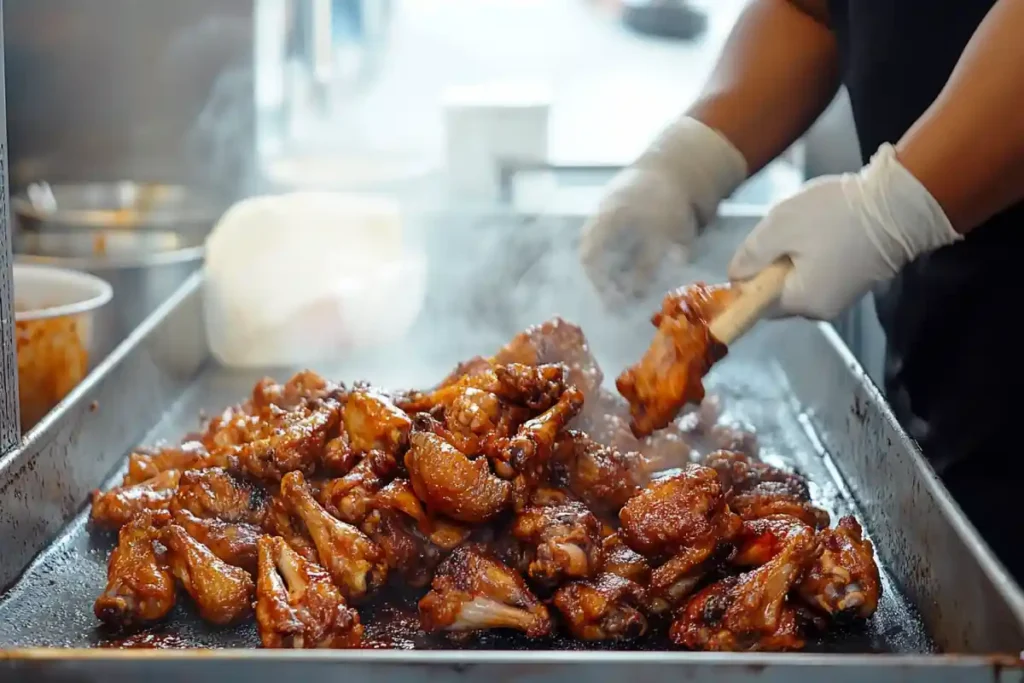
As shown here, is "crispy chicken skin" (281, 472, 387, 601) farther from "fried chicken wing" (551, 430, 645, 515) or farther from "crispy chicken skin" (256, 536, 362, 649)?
"fried chicken wing" (551, 430, 645, 515)

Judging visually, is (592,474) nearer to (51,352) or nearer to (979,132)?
(979,132)

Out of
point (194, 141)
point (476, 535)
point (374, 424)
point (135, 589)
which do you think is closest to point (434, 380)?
point (374, 424)

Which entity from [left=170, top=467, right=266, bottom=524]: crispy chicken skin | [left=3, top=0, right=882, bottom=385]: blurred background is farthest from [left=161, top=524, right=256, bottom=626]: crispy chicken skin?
[left=3, top=0, right=882, bottom=385]: blurred background

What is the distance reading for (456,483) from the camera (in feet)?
5.72

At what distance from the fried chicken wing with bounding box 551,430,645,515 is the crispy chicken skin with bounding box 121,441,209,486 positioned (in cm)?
71

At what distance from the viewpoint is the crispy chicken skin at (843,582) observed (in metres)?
1.68

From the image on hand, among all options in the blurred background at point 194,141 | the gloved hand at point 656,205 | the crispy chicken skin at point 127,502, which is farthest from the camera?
the blurred background at point 194,141

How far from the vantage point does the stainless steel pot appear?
3.03 meters

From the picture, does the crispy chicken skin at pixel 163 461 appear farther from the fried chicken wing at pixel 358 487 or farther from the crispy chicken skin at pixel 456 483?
the crispy chicken skin at pixel 456 483

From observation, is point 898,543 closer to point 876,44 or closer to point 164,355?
point 876,44

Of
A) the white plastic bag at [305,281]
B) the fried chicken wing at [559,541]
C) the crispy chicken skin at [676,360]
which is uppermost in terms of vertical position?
the crispy chicken skin at [676,360]

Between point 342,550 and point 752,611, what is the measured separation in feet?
2.14

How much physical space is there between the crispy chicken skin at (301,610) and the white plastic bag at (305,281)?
1450mm

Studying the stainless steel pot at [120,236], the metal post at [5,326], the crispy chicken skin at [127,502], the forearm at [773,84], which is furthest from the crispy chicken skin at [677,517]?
the stainless steel pot at [120,236]
